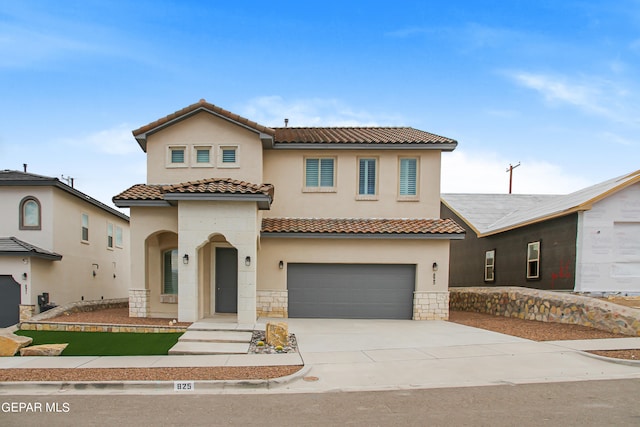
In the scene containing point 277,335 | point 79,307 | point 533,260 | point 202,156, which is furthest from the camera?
point 533,260

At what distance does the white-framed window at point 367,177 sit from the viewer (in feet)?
55.6

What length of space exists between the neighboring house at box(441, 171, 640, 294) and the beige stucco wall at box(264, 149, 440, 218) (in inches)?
191

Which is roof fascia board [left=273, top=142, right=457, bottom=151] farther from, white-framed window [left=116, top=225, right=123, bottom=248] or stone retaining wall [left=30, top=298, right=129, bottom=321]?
white-framed window [left=116, top=225, right=123, bottom=248]

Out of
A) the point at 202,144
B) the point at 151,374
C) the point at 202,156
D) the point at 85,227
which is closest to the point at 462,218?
the point at 202,156

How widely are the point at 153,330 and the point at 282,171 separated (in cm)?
781

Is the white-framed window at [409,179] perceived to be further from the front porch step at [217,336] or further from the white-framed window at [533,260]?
the front porch step at [217,336]

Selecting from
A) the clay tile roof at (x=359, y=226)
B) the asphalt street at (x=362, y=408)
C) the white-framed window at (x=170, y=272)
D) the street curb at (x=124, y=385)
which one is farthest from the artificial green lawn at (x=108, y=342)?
the clay tile roof at (x=359, y=226)

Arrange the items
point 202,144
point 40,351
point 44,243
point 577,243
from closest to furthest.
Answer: point 40,351 < point 577,243 < point 202,144 < point 44,243

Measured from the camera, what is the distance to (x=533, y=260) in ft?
59.2

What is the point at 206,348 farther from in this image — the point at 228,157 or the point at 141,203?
the point at 228,157

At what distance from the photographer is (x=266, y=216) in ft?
54.6

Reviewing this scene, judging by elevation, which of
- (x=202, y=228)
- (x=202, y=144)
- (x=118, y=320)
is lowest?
(x=118, y=320)

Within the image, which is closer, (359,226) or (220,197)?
(220,197)

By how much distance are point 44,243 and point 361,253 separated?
43.2ft
